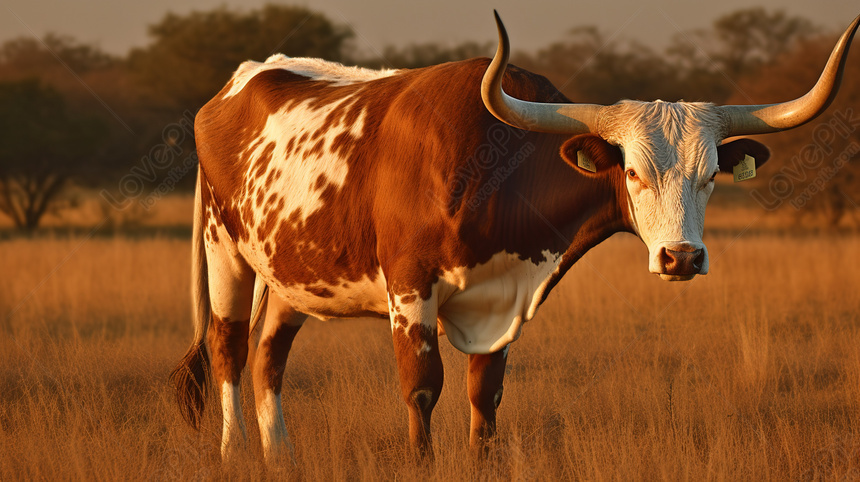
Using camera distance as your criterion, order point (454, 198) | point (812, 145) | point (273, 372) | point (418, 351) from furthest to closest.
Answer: point (812, 145) → point (273, 372) → point (418, 351) → point (454, 198)

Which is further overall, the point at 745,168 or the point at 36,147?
the point at 36,147

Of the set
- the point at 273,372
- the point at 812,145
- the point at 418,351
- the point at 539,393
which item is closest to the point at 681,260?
the point at 418,351

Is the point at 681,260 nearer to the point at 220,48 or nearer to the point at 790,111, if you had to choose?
the point at 790,111

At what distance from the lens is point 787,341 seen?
7562 mm

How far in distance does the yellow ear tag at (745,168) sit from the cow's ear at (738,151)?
0.06 feet

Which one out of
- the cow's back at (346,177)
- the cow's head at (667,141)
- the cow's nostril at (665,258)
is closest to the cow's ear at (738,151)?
the cow's head at (667,141)

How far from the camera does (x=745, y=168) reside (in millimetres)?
4180

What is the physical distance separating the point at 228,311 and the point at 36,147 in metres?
20.6

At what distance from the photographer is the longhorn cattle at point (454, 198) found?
3.90m

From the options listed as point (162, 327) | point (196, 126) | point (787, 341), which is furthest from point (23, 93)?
point (787, 341)

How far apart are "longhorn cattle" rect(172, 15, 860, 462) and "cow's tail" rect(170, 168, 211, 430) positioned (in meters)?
0.04

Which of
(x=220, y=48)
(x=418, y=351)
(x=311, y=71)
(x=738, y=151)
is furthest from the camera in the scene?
(x=220, y=48)

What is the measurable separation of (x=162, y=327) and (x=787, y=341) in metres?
6.26

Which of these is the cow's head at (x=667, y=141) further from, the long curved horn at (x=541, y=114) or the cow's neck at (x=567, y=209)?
the cow's neck at (x=567, y=209)
